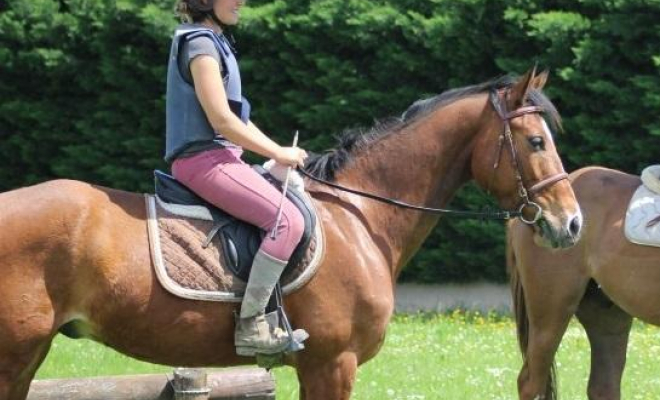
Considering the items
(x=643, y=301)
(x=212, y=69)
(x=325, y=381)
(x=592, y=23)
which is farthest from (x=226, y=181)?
(x=592, y=23)

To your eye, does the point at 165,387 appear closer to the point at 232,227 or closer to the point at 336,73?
the point at 232,227

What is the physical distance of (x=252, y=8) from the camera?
41.9 ft

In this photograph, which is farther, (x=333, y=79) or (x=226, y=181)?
(x=333, y=79)

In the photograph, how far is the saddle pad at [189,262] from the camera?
5.02 meters

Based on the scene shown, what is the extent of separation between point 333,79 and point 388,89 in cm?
57

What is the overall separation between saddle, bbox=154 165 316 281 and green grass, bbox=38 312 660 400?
3.10 meters

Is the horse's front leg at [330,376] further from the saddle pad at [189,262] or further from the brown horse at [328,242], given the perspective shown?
the saddle pad at [189,262]

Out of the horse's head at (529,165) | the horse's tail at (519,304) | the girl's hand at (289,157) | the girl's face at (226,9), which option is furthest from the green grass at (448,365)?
the girl's face at (226,9)

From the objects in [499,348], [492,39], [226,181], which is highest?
[226,181]

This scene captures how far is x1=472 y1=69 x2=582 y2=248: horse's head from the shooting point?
531 cm

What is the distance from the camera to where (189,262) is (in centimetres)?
506

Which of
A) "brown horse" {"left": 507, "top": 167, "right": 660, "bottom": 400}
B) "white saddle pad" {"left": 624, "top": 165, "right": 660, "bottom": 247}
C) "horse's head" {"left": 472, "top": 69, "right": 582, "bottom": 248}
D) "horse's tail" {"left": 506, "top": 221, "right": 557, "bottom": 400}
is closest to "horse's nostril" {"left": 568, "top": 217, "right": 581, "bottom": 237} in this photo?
"horse's head" {"left": 472, "top": 69, "right": 582, "bottom": 248}

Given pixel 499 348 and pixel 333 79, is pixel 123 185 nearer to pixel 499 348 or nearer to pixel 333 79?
pixel 333 79

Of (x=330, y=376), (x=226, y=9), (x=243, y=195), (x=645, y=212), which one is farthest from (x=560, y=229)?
(x=645, y=212)
